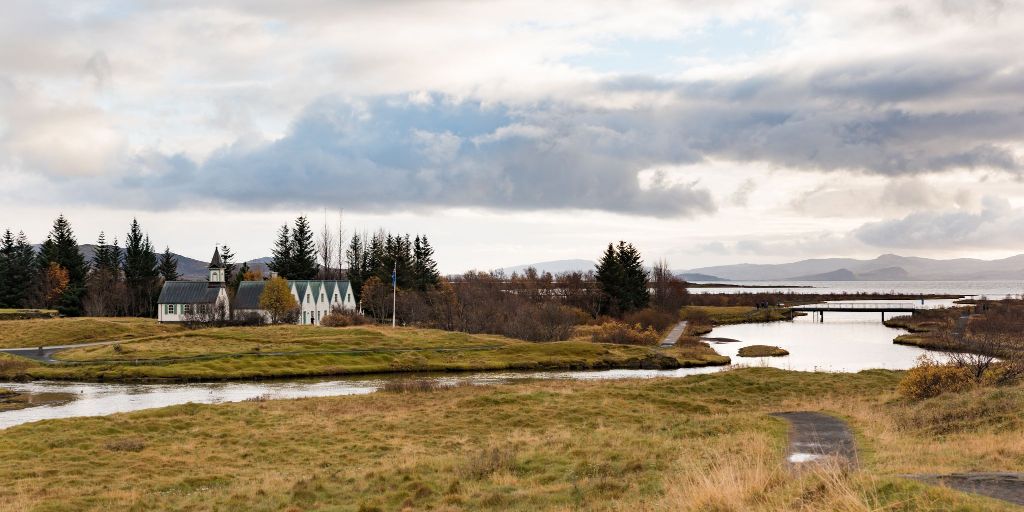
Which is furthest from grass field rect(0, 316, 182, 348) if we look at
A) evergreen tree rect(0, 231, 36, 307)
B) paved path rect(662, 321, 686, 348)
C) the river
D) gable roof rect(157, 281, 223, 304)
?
paved path rect(662, 321, 686, 348)

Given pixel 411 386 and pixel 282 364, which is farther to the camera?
pixel 282 364

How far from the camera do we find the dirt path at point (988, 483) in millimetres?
10711

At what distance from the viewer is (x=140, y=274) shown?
130 m

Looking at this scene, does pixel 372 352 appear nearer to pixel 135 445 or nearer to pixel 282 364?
pixel 282 364

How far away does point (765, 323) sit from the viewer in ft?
472

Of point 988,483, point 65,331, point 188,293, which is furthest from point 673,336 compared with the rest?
point 988,483

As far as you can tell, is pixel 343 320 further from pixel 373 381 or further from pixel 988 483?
pixel 988 483

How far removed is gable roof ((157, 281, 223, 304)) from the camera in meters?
107

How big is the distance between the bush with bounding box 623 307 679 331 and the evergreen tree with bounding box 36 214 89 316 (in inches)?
3510

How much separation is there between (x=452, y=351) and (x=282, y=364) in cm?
1804

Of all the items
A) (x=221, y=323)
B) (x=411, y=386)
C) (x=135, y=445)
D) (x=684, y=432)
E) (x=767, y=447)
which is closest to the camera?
(x=767, y=447)

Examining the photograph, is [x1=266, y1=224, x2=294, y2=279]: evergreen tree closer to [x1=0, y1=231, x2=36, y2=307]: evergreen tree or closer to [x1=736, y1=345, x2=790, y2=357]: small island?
[x1=0, y1=231, x2=36, y2=307]: evergreen tree

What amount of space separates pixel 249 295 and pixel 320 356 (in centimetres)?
4750

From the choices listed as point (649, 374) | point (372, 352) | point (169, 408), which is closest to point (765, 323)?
point (649, 374)
